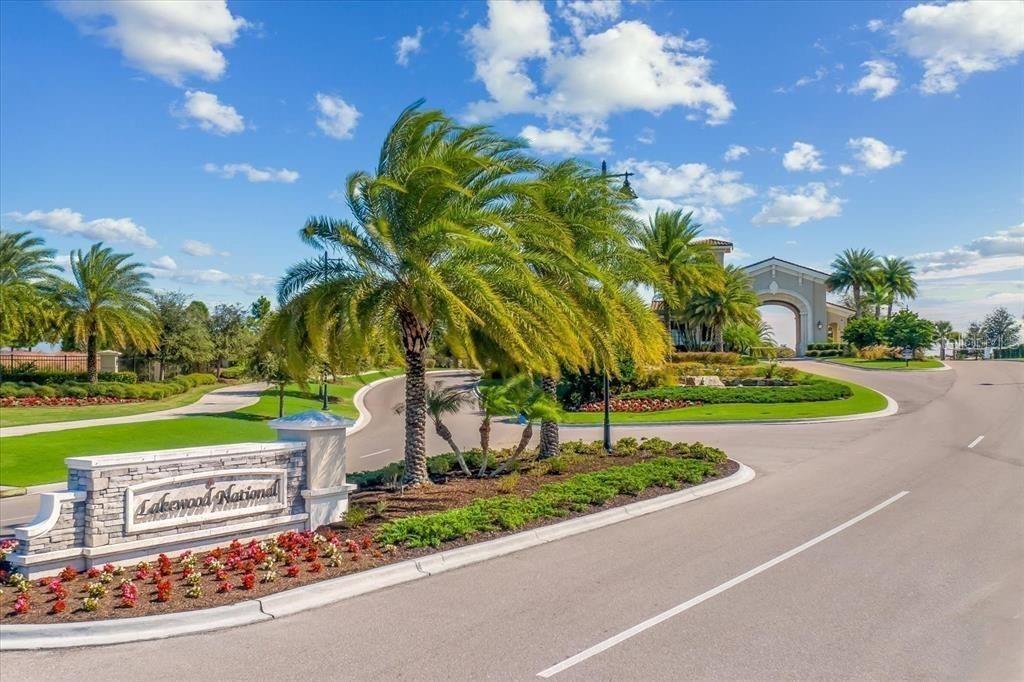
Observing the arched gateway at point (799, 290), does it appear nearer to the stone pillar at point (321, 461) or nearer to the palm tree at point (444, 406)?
the palm tree at point (444, 406)

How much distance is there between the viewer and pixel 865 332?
190ft

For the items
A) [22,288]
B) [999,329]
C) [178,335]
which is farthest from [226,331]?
A: [999,329]

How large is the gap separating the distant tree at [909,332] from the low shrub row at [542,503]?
4335 centimetres

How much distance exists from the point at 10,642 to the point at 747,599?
691cm

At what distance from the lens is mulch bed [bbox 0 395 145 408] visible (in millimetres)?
33062

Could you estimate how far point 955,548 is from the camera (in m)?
9.59

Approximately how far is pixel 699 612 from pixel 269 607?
4.23m

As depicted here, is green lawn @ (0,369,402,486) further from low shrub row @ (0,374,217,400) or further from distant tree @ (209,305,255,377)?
distant tree @ (209,305,255,377)

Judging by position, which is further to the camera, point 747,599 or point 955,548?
point 955,548

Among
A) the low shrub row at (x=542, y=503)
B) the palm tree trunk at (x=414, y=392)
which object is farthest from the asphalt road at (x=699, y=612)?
the palm tree trunk at (x=414, y=392)

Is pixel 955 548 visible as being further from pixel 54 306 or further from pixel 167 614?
pixel 54 306

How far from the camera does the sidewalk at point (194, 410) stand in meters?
26.4

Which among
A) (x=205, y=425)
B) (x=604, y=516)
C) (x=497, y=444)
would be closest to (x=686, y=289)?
(x=497, y=444)

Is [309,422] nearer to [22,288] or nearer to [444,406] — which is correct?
[444,406]
